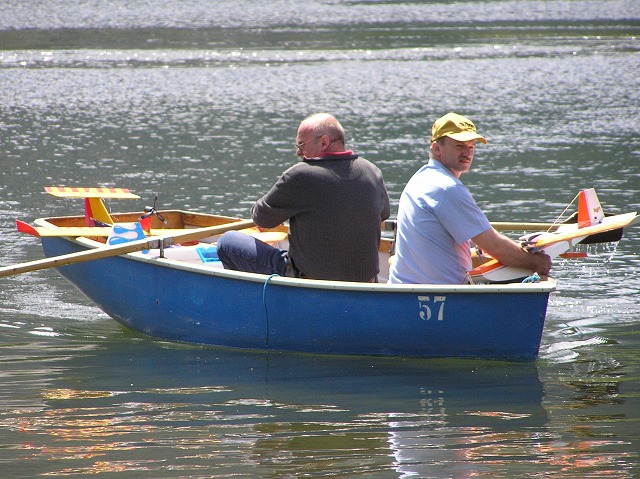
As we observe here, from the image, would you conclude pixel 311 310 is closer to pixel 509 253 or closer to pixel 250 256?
pixel 250 256

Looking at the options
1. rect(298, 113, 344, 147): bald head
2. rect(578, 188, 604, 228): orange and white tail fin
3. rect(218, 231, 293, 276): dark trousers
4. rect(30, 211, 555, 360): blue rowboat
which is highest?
rect(298, 113, 344, 147): bald head

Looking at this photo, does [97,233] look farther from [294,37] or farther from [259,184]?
[294,37]

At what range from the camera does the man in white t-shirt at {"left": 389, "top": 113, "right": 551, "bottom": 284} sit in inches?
221

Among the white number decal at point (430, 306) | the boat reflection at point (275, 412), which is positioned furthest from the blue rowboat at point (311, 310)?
the boat reflection at point (275, 412)

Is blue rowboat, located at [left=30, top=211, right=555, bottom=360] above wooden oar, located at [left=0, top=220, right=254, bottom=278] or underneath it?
underneath

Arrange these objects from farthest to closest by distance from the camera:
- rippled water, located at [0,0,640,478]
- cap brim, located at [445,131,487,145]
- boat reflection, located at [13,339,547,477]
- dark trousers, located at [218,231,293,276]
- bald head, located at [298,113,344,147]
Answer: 1. dark trousers, located at [218,231,293,276]
2. bald head, located at [298,113,344,147]
3. cap brim, located at [445,131,487,145]
4. rippled water, located at [0,0,640,478]
5. boat reflection, located at [13,339,547,477]

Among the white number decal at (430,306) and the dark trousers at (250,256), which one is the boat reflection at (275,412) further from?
the dark trousers at (250,256)

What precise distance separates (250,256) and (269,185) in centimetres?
601

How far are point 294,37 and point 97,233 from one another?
24.9 m

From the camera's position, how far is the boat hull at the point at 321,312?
19.2 feet

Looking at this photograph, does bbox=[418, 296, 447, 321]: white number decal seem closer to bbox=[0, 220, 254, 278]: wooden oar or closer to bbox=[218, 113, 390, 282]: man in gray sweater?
bbox=[218, 113, 390, 282]: man in gray sweater

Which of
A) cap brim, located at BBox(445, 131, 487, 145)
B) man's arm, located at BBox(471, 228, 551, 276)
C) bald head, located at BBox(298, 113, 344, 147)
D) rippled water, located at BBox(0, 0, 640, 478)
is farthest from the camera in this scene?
bald head, located at BBox(298, 113, 344, 147)

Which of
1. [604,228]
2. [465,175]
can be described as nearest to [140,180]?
[465,175]

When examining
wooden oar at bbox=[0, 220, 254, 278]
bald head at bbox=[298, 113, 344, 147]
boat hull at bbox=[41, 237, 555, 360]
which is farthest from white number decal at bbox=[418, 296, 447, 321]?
wooden oar at bbox=[0, 220, 254, 278]
